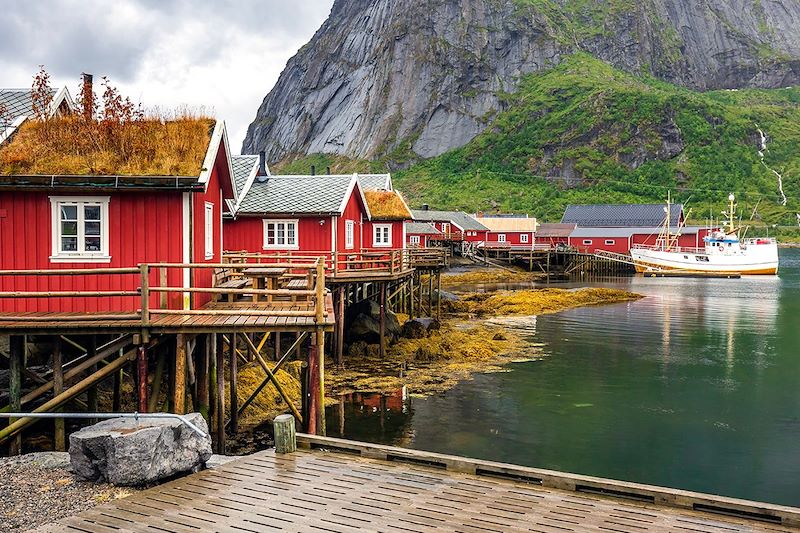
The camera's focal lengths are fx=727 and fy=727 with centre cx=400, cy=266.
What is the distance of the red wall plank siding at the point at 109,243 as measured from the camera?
1416 centimetres

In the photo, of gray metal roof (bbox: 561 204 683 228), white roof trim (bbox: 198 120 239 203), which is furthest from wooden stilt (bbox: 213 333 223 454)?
gray metal roof (bbox: 561 204 683 228)

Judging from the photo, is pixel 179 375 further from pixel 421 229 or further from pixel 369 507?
pixel 421 229

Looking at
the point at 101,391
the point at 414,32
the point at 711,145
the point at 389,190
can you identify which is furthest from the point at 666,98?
the point at 101,391

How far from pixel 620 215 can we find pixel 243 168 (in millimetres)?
95114

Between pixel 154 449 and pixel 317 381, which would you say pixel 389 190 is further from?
pixel 154 449

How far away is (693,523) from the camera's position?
8.36 m

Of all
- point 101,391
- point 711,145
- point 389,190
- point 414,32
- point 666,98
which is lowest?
point 101,391

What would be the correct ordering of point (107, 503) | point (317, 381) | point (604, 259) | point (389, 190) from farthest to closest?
point (604, 259), point (389, 190), point (317, 381), point (107, 503)

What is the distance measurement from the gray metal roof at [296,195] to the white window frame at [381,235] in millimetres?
6898

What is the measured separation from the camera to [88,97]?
1717 cm

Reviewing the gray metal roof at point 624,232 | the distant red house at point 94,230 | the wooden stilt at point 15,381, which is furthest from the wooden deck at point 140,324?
the gray metal roof at point 624,232

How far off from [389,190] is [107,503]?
3305cm

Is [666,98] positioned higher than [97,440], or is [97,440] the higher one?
[666,98]

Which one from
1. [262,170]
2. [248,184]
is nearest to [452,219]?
[262,170]
